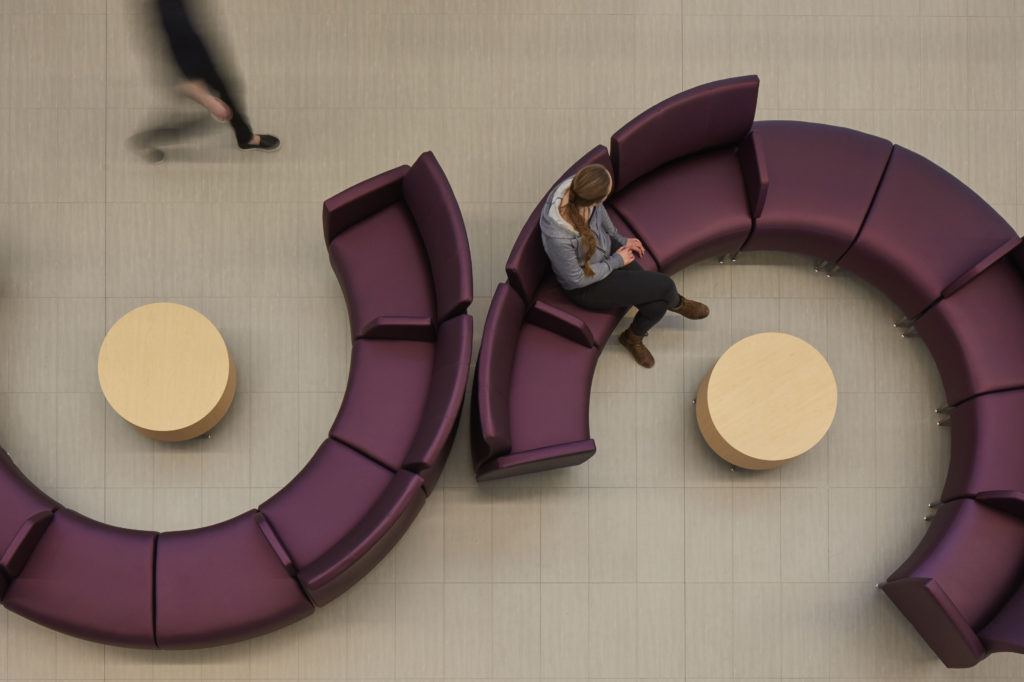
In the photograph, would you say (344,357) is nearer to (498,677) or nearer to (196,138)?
(196,138)

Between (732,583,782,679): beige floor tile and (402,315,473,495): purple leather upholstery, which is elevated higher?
(402,315,473,495): purple leather upholstery

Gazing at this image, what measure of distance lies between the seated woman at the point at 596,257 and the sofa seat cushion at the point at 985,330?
1.45m

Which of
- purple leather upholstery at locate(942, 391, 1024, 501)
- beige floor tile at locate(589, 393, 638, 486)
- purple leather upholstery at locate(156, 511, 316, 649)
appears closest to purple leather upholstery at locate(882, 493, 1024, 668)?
purple leather upholstery at locate(942, 391, 1024, 501)

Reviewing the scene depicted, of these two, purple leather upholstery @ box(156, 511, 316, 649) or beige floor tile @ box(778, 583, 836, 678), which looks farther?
beige floor tile @ box(778, 583, 836, 678)

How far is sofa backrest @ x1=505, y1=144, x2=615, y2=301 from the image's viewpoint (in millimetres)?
4570

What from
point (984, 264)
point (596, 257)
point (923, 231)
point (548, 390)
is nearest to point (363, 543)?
point (548, 390)

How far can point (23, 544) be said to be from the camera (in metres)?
4.38

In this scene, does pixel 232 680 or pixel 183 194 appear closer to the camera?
→ pixel 232 680

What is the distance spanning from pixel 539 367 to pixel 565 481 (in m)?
0.78

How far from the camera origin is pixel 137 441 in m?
5.20

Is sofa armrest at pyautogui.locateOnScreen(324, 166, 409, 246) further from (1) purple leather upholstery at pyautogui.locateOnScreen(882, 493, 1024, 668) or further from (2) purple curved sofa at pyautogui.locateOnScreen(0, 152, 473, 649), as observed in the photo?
(1) purple leather upholstery at pyautogui.locateOnScreen(882, 493, 1024, 668)

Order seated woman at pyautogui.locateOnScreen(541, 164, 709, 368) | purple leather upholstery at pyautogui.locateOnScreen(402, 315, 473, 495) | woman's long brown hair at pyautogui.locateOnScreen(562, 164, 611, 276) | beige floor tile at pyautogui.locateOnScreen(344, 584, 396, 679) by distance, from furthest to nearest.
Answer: beige floor tile at pyautogui.locateOnScreen(344, 584, 396, 679)
purple leather upholstery at pyautogui.locateOnScreen(402, 315, 473, 495)
seated woman at pyautogui.locateOnScreen(541, 164, 709, 368)
woman's long brown hair at pyautogui.locateOnScreen(562, 164, 611, 276)

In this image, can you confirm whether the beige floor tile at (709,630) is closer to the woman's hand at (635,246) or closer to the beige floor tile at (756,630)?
the beige floor tile at (756,630)

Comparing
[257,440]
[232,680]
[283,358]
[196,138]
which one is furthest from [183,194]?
[232,680]
